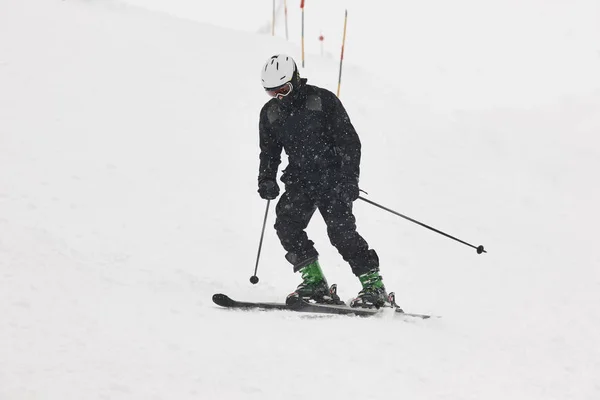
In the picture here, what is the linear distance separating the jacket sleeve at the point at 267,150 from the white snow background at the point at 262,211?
1.15 metres

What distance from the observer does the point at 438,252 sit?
887 cm

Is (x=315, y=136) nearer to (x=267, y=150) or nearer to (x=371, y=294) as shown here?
(x=267, y=150)

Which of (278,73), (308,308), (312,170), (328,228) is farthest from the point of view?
(328,228)

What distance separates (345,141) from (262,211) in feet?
11.7

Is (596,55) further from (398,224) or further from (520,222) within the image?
(398,224)

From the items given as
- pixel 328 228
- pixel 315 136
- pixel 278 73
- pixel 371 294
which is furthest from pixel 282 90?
pixel 371 294

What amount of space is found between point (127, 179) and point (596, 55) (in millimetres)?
13036

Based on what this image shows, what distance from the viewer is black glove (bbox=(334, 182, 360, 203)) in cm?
558

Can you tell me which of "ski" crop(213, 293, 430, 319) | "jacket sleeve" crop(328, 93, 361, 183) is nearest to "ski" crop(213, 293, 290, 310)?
"ski" crop(213, 293, 430, 319)

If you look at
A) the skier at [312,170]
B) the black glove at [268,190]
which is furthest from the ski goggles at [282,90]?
the black glove at [268,190]

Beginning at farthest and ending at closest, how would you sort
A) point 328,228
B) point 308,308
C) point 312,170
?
point 328,228 → point 312,170 → point 308,308

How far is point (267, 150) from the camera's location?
19.1 feet

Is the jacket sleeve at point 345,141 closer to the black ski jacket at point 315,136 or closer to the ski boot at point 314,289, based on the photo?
the black ski jacket at point 315,136

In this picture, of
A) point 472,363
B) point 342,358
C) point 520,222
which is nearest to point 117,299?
point 342,358
